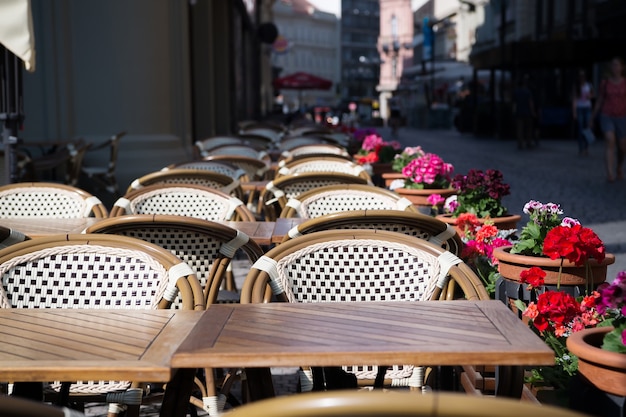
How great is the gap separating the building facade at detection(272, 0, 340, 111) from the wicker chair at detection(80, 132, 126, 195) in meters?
106

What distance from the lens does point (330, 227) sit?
12.1ft

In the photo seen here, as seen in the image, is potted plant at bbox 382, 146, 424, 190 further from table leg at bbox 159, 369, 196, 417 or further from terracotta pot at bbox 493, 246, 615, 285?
table leg at bbox 159, 369, 196, 417

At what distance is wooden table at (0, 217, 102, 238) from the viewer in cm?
435

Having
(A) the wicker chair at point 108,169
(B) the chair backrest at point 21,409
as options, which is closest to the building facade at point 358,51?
(A) the wicker chair at point 108,169

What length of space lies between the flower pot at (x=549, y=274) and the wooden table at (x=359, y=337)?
93 cm

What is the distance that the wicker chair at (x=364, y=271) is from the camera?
3.16 metres

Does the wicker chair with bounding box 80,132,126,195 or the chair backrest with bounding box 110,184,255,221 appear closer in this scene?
the chair backrest with bounding box 110,184,255,221

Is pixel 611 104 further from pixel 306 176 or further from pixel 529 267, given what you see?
pixel 529 267

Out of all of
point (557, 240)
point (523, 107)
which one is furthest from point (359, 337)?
point (523, 107)

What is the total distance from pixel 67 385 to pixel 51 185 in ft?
8.62

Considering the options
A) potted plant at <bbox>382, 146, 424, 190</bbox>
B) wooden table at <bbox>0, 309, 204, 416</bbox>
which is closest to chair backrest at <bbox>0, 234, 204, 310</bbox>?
wooden table at <bbox>0, 309, 204, 416</bbox>

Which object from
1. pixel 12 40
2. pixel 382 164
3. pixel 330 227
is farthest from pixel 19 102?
pixel 382 164

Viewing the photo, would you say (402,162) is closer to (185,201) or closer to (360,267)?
(185,201)

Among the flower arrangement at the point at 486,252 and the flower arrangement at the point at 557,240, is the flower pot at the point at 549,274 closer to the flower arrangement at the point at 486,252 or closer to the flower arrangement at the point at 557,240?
the flower arrangement at the point at 557,240
